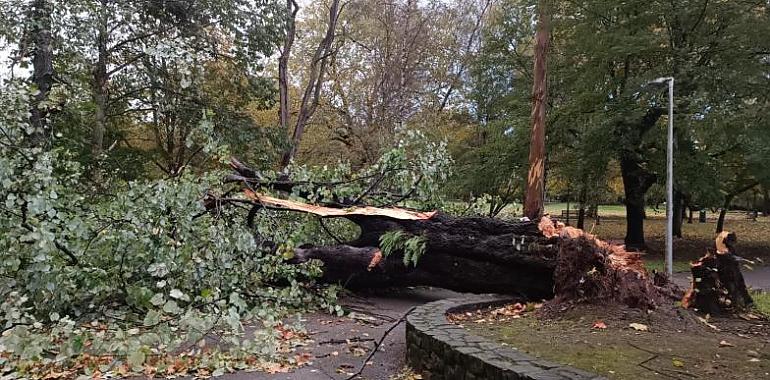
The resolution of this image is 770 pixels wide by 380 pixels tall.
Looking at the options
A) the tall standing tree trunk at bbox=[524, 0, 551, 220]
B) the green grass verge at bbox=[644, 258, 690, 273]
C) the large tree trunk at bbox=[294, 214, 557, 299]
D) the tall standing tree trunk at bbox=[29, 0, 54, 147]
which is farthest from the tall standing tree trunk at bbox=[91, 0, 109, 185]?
the green grass verge at bbox=[644, 258, 690, 273]

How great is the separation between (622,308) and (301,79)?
20.5 m

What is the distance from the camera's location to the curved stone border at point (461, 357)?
3402 millimetres

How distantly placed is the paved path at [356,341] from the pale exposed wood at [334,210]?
4.07ft

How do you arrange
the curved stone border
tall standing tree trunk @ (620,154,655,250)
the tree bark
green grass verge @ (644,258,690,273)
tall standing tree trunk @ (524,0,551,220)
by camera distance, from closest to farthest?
1. the curved stone border
2. tall standing tree trunk @ (524,0,551,220)
3. green grass verge @ (644,258,690,273)
4. the tree bark
5. tall standing tree trunk @ (620,154,655,250)

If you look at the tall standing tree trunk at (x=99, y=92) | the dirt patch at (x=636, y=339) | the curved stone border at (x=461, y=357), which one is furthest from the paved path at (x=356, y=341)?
the tall standing tree trunk at (x=99, y=92)

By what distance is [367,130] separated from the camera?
65.5 feet

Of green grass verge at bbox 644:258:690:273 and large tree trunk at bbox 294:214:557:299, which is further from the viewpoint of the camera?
green grass verge at bbox 644:258:690:273

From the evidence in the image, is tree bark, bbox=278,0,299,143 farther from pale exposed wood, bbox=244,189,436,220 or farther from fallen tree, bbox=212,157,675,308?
pale exposed wood, bbox=244,189,436,220

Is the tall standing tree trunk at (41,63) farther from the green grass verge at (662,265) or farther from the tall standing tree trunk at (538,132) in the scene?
the green grass verge at (662,265)

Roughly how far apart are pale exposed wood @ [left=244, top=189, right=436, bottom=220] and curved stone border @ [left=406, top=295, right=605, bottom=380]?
1.96 m

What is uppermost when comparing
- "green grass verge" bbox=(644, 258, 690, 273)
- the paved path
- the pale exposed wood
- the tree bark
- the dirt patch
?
the tree bark

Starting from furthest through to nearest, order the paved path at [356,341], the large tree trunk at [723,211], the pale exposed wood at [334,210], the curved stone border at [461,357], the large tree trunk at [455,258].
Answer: the large tree trunk at [723,211], the pale exposed wood at [334,210], the large tree trunk at [455,258], the paved path at [356,341], the curved stone border at [461,357]

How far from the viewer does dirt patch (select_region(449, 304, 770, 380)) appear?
3787 mm

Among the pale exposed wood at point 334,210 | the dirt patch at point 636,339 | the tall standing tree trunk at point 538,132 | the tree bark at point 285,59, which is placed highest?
the tree bark at point 285,59
